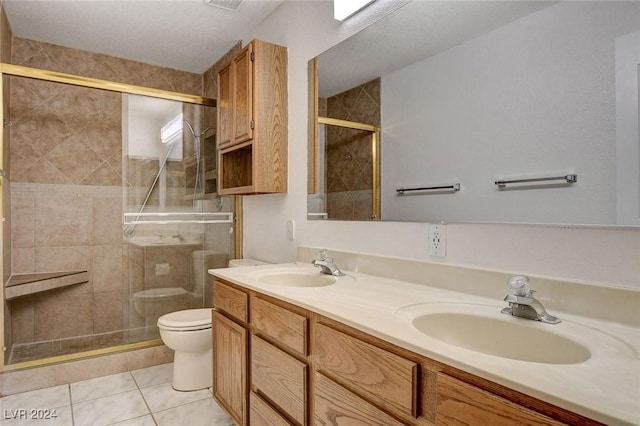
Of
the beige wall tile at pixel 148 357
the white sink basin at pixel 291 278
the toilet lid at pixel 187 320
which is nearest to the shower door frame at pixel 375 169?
the white sink basin at pixel 291 278

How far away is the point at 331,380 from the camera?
1.13 meters

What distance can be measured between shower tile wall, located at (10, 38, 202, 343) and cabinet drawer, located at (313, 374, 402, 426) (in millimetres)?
2219

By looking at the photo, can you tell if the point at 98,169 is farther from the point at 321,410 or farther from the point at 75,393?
the point at 321,410

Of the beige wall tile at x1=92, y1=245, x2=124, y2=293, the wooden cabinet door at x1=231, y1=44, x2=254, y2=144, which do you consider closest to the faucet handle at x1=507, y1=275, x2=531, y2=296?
the wooden cabinet door at x1=231, y1=44, x2=254, y2=144

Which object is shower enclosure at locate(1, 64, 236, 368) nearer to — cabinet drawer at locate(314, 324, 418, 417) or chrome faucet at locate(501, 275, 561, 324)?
cabinet drawer at locate(314, 324, 418, 417)

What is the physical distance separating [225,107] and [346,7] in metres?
1.09

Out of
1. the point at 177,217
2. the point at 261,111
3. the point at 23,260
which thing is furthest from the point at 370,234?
the point at 23,260

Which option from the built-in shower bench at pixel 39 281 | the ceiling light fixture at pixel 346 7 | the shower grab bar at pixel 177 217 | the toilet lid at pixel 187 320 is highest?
the ceiling light fixture at pixel 346 7

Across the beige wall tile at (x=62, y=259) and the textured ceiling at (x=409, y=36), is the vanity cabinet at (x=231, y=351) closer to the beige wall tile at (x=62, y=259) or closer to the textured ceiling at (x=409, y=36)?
the textured ceiling at (x=409, y=36)

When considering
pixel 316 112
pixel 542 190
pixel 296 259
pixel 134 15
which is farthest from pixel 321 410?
pixel 134 15

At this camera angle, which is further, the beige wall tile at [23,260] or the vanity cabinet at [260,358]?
the beige wall tile at [23,260]

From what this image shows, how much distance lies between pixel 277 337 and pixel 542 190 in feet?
3.28

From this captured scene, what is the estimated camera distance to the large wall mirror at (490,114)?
3.28 feet

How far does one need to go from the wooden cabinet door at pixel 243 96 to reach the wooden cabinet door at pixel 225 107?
0.24 feet
